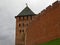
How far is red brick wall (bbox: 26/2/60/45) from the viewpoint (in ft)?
69.8

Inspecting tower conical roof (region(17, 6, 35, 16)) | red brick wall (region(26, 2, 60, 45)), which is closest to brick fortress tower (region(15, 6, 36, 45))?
tower conical roof (region(17, 6, 35, 16))

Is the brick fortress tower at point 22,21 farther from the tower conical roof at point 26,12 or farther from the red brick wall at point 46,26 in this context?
the red brick wall at point 46,26

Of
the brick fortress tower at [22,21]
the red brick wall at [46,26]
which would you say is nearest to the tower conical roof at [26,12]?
the brick fortress tower at [22,21]

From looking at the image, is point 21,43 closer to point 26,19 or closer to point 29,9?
point 26,19

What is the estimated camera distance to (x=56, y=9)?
21266 millimetres

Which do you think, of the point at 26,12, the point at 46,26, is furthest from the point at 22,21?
the point at 46,26

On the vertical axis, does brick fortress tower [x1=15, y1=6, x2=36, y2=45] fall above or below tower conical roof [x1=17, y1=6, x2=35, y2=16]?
below

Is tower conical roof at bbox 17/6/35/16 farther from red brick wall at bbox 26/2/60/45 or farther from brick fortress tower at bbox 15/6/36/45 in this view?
red brick wall at bbox 26/2/60/45

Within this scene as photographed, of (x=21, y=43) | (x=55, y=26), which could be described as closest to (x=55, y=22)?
(x=55, y=26)

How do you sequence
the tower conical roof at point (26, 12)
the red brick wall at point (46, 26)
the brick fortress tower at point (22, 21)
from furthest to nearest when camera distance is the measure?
the tower conical roof at point (26, 12)
the brick fortress tower at point (22, 21)
the red brick wall at point (46, 26)

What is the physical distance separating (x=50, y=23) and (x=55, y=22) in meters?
0.65

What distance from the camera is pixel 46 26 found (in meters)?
22.5

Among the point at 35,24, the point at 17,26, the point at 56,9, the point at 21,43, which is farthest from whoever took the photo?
the point at 17,26

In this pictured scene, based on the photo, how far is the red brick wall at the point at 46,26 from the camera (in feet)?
69.8
